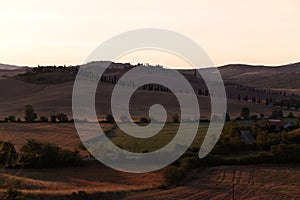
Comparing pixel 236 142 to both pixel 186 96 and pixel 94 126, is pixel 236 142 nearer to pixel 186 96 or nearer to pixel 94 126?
pixel 94 126

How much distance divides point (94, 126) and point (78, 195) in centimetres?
2947

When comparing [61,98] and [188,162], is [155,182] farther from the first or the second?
[61,98]

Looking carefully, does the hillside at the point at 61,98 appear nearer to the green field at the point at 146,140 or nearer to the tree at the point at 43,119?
the tree at the point at 43,119

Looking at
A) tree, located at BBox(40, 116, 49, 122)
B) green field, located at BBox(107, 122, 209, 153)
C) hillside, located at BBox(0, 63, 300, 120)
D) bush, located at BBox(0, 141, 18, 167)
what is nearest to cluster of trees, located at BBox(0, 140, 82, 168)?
green field, located at BBox(107, 122, 209, 153)

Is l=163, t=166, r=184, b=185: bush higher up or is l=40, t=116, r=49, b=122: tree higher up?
l=40, t=116, r=49, b=122: tree

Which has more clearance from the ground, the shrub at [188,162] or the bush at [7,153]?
the bush at [7,153]

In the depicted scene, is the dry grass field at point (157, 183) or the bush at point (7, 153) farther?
the dry grass field at point (157, 183)

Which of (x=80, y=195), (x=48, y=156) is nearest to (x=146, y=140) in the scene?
(x=48, y=156)

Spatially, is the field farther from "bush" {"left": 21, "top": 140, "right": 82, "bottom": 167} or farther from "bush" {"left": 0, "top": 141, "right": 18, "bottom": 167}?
"bush" {"left": 0, "top": 141, "right": 18, "bottom": 167}

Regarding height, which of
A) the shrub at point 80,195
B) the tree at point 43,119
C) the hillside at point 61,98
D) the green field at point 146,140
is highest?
the hillside at point 61,98

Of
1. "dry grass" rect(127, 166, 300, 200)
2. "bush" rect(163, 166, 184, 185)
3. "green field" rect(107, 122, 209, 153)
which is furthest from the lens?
"green field" rect(107, 122, 209, 153)

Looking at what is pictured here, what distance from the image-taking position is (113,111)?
7356cm

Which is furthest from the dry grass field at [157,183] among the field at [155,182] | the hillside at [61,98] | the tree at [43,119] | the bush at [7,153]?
the hillside at [61,98]

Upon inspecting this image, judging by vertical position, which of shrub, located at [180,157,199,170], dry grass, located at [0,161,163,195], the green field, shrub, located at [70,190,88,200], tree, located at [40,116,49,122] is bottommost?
shrub, located at [70,190,88,200]
